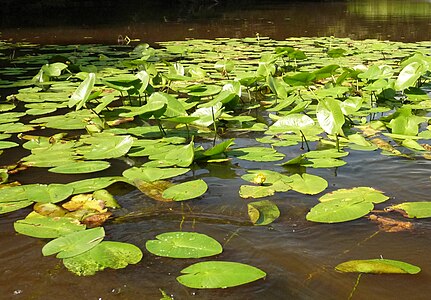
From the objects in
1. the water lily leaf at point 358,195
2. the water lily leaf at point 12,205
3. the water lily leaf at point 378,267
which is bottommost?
the water lily leaf at point 378,267

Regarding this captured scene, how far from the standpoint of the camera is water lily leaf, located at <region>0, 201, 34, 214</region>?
3.98 ft

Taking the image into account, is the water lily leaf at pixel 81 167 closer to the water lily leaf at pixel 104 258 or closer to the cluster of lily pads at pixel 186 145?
the cluster of lily pads at pixel 186 145

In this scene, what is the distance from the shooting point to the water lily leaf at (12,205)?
1.21m

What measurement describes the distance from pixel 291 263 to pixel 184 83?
7.37ft

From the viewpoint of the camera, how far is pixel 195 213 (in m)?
1.22

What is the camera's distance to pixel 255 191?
133cm

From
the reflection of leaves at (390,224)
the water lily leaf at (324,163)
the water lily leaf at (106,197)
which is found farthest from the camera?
the water lily leaf at (324,163)

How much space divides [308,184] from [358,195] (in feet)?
0.47

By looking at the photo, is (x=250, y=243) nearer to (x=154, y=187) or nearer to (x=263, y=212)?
(x=263, y=212)

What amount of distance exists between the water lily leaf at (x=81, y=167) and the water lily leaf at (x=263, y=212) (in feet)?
1.65

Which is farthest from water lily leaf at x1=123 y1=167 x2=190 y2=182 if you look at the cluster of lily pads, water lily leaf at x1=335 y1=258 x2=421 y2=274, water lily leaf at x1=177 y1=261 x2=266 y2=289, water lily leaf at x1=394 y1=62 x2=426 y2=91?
water lily leaf at x1=394 y1=62 x2=426 y2=91

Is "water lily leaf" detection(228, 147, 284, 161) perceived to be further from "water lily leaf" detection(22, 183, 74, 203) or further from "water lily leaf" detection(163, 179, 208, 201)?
"water lily leaf" detection(22, 183, 74, 203)

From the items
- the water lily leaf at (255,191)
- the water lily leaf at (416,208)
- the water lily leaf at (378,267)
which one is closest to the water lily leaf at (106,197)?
the water lily leaf at (255,191)

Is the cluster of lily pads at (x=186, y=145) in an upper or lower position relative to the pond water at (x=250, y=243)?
upper
